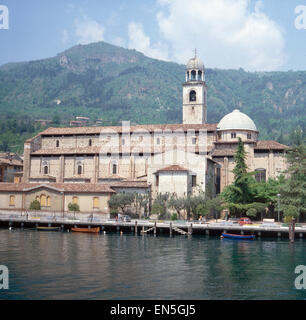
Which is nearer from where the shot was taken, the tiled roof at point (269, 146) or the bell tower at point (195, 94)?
the tiled roof at point (269, 146)

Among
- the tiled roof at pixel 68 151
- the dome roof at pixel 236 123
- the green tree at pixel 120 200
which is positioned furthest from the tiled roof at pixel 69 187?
the dome roof at pixel 236 123

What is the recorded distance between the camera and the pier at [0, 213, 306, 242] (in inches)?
1969

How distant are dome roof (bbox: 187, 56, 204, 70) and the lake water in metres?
40.1

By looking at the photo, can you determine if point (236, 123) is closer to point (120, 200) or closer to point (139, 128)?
point (139, 128)

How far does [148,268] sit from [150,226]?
23996 millimetres

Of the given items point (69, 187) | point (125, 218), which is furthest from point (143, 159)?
point (125, 218)

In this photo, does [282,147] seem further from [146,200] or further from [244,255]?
[244,255]

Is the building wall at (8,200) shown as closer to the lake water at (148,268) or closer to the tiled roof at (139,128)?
the tiled roof at (139,128)

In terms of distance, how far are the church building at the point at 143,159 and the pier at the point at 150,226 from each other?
4020 mm

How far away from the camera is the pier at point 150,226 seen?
5000 centimetres

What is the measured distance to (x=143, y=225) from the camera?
177 ft

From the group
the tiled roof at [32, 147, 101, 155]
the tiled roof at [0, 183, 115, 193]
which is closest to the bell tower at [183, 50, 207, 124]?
the tiled roof at [32, 147, 101, 155]
